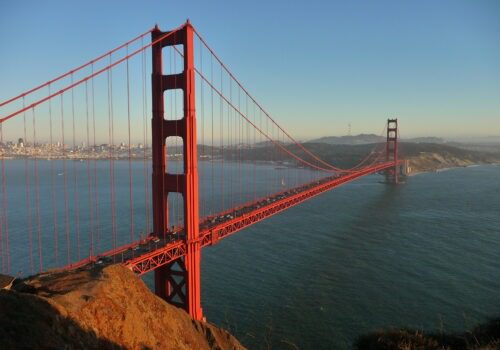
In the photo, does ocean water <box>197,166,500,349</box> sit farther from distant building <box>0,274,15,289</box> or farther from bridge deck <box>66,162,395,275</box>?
distant building <box>0,274,15,289</box>

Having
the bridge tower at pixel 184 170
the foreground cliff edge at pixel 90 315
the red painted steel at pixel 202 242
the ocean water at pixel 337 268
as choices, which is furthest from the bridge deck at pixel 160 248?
the ocean water at pixel 337 268

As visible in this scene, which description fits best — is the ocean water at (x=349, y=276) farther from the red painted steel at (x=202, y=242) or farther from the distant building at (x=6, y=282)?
the distant building at (x=6, y=282)

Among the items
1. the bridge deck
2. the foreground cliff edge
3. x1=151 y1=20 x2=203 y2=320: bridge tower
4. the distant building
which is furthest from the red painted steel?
the distant building

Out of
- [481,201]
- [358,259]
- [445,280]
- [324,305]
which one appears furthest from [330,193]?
[324,305]

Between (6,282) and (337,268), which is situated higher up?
(6,282)

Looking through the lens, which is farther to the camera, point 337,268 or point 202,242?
point 337,268

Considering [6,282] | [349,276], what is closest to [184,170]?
[6,282]

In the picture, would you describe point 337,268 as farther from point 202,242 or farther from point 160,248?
point 160,248

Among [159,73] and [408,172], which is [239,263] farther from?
[408,172]
